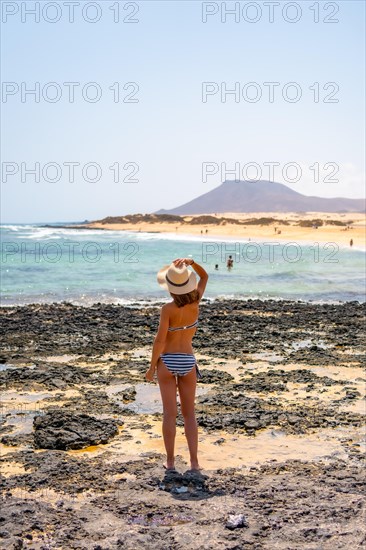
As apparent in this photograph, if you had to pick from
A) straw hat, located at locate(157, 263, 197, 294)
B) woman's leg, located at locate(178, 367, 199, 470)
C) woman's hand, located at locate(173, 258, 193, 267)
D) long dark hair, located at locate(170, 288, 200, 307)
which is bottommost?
woman's leg, located at locate(178, 367, 199, 470)

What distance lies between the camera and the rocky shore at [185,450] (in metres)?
5.45

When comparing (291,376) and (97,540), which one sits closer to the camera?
(97,540)

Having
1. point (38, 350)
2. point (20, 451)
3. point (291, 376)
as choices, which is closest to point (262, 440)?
point (20, 451)

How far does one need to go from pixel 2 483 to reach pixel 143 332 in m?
11.0

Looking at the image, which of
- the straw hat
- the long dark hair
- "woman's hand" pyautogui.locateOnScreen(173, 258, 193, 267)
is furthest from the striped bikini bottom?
"woman's hand" pyautogui.locateOnScreen(173, 258, 193, 267)

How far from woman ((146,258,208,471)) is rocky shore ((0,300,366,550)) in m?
0.69

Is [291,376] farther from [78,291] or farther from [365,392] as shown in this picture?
[78,291]

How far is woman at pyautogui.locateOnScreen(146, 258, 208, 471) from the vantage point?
642 cm

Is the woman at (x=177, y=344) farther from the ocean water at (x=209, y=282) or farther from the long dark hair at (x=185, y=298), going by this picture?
the ocean water at (x=209, y=282)

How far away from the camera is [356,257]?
177ft

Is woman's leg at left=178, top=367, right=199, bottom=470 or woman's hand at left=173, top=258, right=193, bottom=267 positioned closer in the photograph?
woman's hand at left=173, top=258, right=193, bottom=267

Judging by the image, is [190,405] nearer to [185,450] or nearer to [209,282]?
[185,450]

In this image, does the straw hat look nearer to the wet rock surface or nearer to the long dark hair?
the long dark hair

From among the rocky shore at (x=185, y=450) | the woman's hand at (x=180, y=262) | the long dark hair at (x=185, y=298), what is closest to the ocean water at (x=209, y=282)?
the rocky shore at (x=185, y=450)
